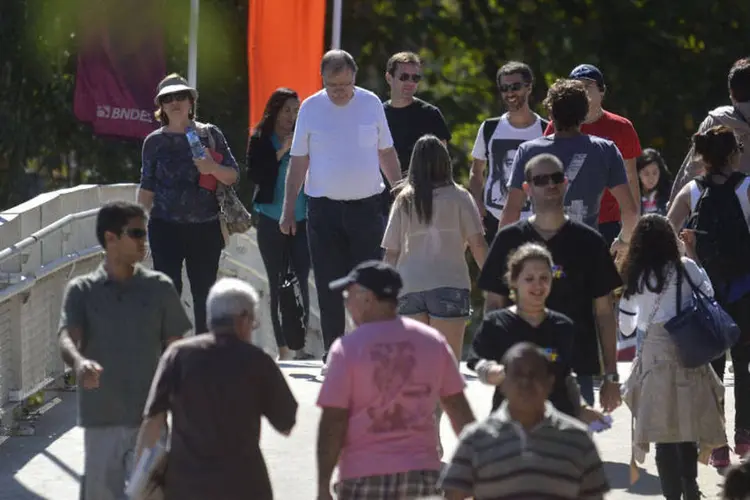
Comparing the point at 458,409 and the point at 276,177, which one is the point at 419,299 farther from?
the point at 276,177

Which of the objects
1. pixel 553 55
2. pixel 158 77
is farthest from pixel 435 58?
pixel 158 77

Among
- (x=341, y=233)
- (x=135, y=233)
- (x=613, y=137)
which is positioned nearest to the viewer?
(x=135, y=233)

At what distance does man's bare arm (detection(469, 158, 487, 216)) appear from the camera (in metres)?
11.5

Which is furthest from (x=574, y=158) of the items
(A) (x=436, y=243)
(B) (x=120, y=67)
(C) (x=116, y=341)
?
(B) (x=120, y=67)

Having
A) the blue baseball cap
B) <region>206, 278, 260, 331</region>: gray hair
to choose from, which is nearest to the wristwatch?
<region>206, 278, 260, 331</region>: gray hair

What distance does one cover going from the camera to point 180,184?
10.8 meters

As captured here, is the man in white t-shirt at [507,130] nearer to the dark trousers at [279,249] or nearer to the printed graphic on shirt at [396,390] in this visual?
the dark trousers at [279,249]

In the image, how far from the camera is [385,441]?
7.06 meters

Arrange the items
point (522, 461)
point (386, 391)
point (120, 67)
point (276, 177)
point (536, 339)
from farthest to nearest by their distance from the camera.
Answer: point (120, 67)
point (276, 177)
point (536, 339)
point (386, 391)
point (522, 461)

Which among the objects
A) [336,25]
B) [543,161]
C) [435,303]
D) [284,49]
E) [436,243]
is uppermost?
[336,25]

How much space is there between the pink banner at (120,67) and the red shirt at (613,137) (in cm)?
899

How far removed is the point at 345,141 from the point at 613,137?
151cm

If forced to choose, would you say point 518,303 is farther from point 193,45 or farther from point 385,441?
point 193,45

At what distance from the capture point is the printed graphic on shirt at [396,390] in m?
7.01
